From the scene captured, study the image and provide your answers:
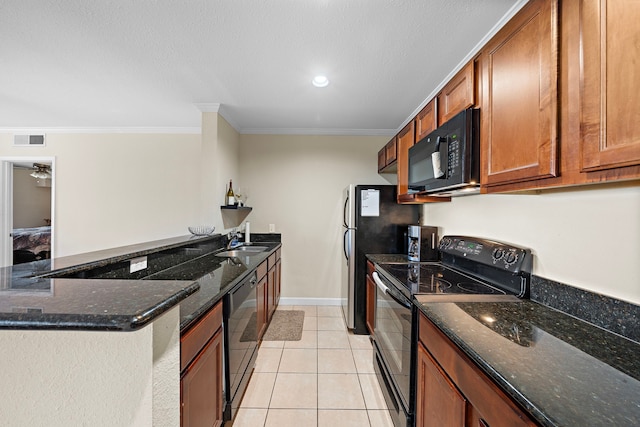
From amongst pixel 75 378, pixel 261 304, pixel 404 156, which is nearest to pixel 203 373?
pixel 75 378

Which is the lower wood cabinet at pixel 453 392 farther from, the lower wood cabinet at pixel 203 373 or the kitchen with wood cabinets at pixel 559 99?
the lower wood cabinet at pixel 203 373

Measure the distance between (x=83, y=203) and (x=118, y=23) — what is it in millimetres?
Answer: 3098

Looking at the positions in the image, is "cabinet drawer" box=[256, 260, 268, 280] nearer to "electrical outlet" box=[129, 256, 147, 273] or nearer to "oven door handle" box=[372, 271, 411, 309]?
"electrical outlet" box=[129, 256, 147, 273]

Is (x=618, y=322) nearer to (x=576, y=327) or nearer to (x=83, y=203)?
(x=576, y=327)

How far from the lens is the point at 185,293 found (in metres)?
0.70

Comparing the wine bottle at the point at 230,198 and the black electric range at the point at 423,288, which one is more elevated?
the wine bottle at the point at 230,198

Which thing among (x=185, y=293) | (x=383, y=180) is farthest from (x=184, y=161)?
(x=185, y=293)

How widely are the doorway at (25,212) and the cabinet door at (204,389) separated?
3.84 metres

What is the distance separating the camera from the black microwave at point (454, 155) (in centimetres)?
146

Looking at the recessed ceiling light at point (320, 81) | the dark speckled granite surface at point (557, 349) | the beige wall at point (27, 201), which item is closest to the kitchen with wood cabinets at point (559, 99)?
the dark speckled granite surface at point (557, 349)

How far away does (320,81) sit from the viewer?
2.28 meters

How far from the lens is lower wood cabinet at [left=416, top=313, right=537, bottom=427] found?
2.52 feet

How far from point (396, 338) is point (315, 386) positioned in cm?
82

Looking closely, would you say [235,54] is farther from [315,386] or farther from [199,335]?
[315,386]
